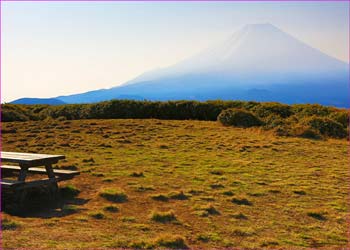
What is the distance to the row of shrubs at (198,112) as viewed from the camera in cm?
2230

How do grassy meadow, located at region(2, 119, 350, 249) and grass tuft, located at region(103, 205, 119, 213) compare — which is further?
grass tuft, located at region(103, 205, 119, 213)

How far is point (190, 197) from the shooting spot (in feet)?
25.6

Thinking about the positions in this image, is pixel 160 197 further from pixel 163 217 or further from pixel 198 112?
pixel 198 112

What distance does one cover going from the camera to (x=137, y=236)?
217 inches

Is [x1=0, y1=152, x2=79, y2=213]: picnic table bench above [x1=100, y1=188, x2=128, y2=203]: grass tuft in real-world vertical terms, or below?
above

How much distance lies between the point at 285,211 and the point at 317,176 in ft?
11.8

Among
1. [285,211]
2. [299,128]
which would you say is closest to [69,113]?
[299,128]

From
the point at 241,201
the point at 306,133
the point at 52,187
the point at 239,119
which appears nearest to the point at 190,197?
the point at 241,201

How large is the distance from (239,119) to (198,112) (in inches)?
219

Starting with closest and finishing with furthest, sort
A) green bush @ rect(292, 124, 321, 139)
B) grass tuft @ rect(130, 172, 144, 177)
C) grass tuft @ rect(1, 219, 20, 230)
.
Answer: grass tuft @ rect(1, 219, 20, 230), grass tuft @ rect(130, 172, 144, 177), green bush @ rect(292, 124, 321, 139)

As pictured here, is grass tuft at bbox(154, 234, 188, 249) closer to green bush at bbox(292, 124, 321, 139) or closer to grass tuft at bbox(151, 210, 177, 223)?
grass tuft at bbox(151, 210, 177, 223)

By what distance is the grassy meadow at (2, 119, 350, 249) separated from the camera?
18.1 ft

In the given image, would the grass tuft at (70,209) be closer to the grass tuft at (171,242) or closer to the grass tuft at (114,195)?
the grass tuft at (114,195)

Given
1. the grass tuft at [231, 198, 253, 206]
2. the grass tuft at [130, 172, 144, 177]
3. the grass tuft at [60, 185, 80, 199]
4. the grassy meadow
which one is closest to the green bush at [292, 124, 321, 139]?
the grassy meadow
